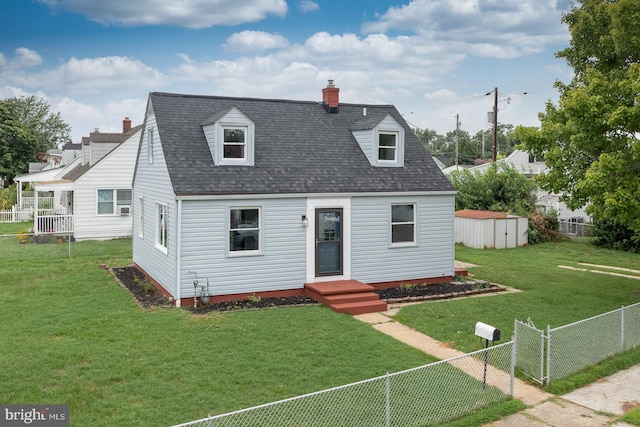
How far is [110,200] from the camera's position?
2728 cm

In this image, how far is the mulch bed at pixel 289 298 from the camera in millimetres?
14366

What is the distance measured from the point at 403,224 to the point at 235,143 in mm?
5663

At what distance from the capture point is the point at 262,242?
15.2m

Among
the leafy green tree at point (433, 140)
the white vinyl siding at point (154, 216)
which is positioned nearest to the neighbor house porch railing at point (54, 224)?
the white vinyl siding at point (154, 216)

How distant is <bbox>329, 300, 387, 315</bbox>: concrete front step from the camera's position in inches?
550

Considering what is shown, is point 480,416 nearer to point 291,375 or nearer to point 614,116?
point 291,375

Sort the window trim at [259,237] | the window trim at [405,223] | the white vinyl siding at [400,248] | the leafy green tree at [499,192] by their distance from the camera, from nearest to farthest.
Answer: the window trim at [259,237] → the white vinyl siding at [400,248] → the window trim at [405,223] → the leafy green tree at [499,192]

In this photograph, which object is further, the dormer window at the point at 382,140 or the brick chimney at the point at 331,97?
the brick chimney at the point at 331,97

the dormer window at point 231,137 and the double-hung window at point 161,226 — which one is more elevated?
the dormer window at point 231,137

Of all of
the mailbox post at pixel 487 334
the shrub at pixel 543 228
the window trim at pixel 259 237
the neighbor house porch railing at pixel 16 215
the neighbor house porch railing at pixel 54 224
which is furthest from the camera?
the neighbor house porch railing at pixel 16 215

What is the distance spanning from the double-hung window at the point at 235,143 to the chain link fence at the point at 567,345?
921cm

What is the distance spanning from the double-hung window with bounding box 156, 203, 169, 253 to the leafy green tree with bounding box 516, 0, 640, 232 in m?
10.3

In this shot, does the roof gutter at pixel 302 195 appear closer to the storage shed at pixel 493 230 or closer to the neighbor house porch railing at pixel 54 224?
the storage shed at pixel 493 230

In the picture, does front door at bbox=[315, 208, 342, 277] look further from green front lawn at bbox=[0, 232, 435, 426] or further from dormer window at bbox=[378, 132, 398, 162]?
dormer window at bbox=[378, 132, 398, 162]
